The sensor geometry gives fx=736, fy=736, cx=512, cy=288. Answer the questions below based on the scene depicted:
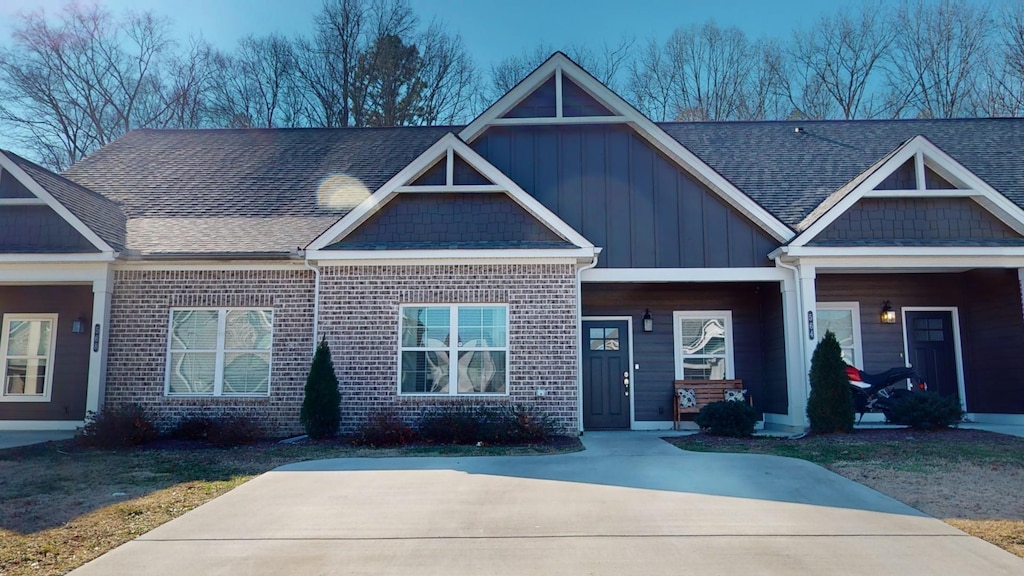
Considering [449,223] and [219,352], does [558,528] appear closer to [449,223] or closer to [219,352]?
[449,223]

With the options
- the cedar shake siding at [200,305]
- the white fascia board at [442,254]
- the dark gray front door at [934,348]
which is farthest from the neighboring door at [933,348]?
the cedar shake siding at [200,305]

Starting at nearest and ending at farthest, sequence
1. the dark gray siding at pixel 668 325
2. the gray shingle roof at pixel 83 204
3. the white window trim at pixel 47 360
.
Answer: the gray shingle roof at pixel 83 204 → the white window trim at pixel 47 360 → the dark gray siding at pixel 668 325

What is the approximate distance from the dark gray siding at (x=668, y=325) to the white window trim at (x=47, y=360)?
9794mm

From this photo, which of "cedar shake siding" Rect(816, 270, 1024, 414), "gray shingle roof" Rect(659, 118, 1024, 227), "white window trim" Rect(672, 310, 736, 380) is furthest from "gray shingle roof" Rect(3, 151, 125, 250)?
"cedar shake siding" Rect(816, 270, 1024, 414)

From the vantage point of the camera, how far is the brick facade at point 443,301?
37.1 ft

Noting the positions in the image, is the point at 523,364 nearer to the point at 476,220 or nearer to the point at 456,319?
the point at 456,319

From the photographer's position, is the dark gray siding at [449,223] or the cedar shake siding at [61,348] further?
the cedar shake siding at [61,348]

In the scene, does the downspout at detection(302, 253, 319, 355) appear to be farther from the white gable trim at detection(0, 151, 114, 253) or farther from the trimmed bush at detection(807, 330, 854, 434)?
the trimmed bush at detection(807, 330, 854, 434)

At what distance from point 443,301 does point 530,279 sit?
4.64 feet

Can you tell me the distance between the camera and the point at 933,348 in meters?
13.6

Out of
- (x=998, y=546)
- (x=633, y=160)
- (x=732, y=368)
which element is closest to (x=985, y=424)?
(x=732, y=368)

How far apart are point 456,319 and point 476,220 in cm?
165

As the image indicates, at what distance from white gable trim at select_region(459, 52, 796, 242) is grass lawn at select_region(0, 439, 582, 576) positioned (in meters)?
5.05

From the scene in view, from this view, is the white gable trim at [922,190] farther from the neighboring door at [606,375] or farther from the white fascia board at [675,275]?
the neighboring door at [606,375]
